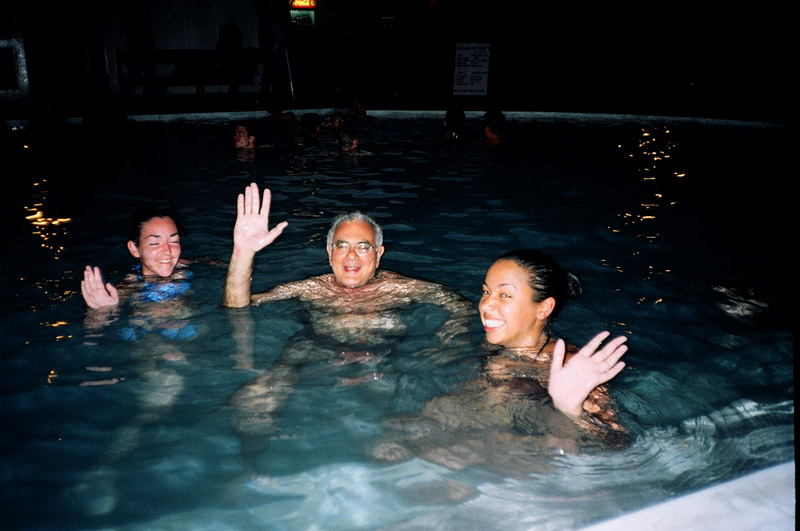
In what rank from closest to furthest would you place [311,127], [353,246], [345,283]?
[353,246] → [345,283] → [311,127]

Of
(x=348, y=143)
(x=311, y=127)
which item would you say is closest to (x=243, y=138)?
(x=311, y=127)

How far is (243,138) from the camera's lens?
11.4 m

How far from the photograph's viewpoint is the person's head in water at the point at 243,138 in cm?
1123

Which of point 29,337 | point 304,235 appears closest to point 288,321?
point 29,337

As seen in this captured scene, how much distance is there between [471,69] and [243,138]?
35.7ft

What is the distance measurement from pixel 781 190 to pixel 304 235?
283 inches

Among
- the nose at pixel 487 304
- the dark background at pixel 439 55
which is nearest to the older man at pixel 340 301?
the nose at pixel 487 304

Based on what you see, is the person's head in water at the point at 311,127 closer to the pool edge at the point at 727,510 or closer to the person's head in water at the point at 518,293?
the person's head in water at the point at 518,293

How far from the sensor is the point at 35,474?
251cm

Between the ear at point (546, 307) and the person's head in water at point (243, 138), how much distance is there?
31.1ft

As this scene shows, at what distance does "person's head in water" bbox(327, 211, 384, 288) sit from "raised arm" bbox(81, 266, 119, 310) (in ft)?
5.03

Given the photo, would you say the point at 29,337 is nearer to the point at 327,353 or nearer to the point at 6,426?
the point at 6,426

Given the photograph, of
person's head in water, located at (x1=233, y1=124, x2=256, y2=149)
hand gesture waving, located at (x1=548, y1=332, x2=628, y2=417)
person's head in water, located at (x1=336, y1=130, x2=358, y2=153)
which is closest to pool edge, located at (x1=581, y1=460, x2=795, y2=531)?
hand gesture waving, located at (x1=548, y1=332, x2=628, y2=417)

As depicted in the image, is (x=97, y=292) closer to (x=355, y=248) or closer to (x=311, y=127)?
(x=355, y=248)
